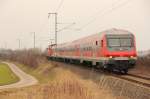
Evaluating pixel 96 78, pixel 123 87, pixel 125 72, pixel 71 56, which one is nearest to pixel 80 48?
pixel 71 56

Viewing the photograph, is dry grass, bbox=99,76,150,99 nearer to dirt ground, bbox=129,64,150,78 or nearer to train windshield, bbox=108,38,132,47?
train windshield, bbox=108,38,132,47

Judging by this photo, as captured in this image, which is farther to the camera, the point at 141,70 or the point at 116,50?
the point at 141,70

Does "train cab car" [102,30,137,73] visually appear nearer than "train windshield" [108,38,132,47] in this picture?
Yes

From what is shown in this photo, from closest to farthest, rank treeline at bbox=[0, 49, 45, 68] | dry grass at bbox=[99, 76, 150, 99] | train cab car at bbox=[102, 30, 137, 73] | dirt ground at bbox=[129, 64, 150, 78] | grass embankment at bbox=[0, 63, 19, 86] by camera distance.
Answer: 1. dry grass at bbox=[99, 76, 150, 99]
2. train cab car at bbox=[102, 30, 137, 73]
3. dirt ground at bbox=[129, 64, 150, 78]
4. grass embankment at bbox=[0, 63, 19, 86]
5. treeline at bbox=[0, 49, 45, 68]

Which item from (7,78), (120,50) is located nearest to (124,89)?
(120,50)

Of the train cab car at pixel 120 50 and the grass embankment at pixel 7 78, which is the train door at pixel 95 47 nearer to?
the train cab car at pixel 120 50

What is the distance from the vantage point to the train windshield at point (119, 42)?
101 ft

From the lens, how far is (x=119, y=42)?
102 ft

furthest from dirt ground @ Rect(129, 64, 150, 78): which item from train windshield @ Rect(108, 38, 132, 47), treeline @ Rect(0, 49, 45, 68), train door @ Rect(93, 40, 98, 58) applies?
treeline @ Rect(0, 49, 45, 68)

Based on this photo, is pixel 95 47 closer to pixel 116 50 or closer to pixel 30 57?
pixel 116 50

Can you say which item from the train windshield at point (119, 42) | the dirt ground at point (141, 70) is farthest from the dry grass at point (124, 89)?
the dirt ground at point (141, 70)

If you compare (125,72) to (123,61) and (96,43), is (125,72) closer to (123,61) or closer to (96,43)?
(123,61)

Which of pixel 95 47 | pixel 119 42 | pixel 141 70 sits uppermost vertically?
pixel 119 42

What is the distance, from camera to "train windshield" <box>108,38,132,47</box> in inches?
1217
